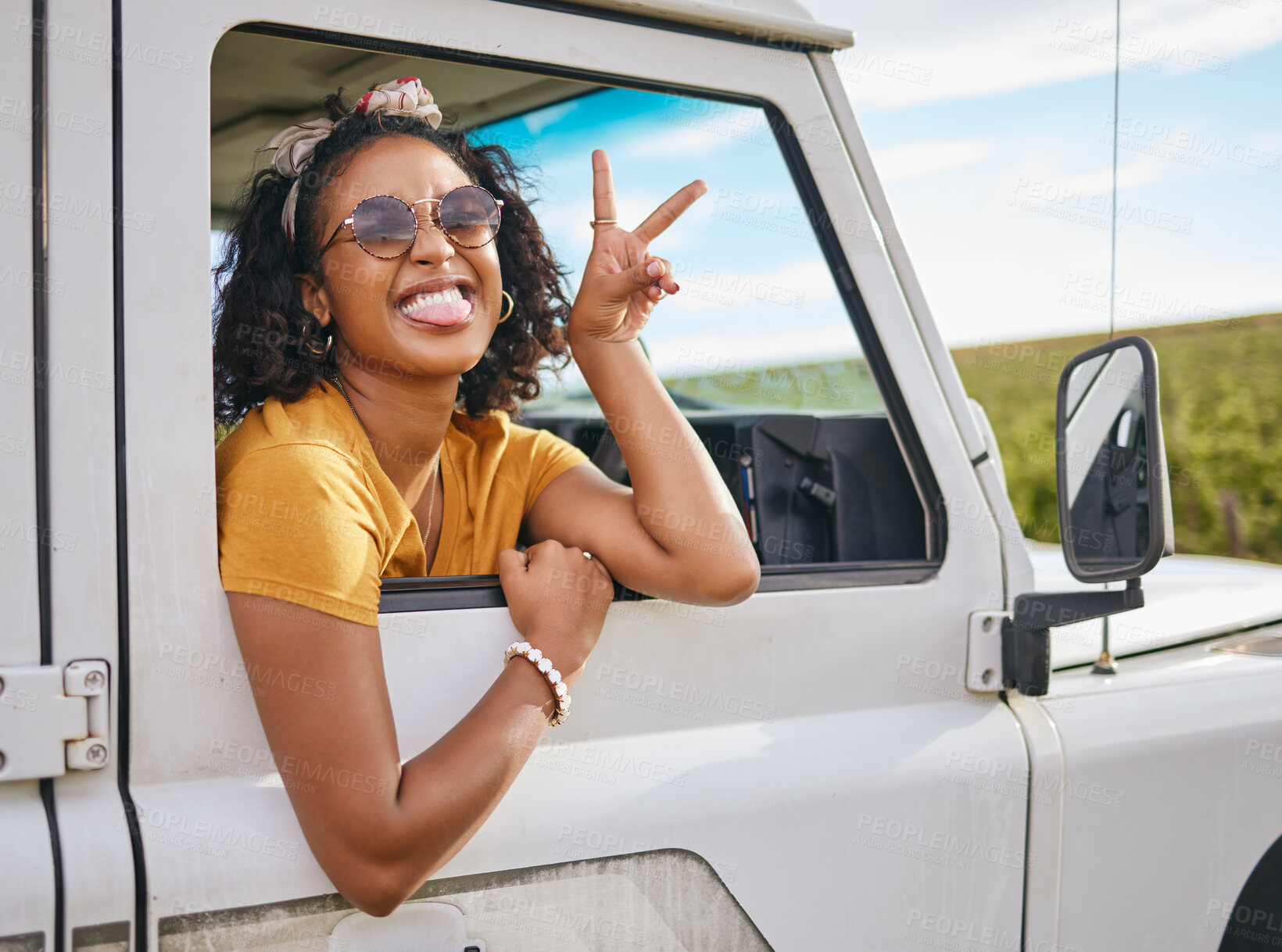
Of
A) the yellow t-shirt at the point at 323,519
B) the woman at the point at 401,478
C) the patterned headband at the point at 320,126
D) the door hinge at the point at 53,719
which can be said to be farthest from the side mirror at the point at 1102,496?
the door hinge at the point at 53,719

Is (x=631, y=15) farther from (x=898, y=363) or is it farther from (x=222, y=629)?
(x=222, y=629)

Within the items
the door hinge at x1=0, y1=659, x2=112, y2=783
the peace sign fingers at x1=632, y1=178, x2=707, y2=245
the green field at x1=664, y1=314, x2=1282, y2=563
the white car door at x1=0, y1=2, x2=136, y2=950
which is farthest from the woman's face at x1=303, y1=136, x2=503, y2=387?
the green field at x1=664, y1=314, x2=1282, y2=563

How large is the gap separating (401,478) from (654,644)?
0.44m

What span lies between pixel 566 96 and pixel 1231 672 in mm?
1522

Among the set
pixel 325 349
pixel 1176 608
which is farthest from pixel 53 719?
pixel 1176 608

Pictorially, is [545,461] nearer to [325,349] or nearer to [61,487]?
[325,349]

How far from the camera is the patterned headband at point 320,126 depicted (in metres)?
1.62

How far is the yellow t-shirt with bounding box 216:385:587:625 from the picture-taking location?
1202 mm

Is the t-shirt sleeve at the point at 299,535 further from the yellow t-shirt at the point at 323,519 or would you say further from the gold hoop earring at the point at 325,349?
the gold hoop earring at the point at 325,349

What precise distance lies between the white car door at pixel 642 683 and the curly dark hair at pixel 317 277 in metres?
0.15

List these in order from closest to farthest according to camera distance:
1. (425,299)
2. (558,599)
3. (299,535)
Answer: (299,535)
(558,599)
(425,299)

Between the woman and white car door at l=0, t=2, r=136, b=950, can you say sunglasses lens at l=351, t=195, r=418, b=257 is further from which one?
white car door at l=0, t=2, r=136, b=950

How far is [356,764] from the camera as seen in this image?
1.17 metres

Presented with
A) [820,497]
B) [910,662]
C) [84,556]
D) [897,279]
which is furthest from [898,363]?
[84,556]
